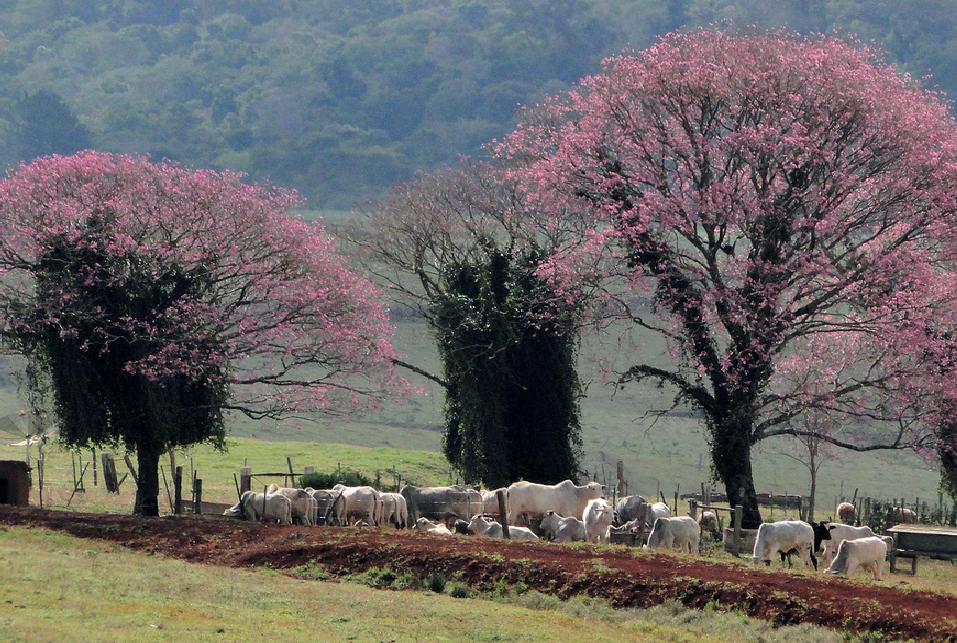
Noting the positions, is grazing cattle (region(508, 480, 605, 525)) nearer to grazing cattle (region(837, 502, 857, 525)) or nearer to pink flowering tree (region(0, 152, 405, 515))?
pink flowering tree (region(0, 152, 405, 515))

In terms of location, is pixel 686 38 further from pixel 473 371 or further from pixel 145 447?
pixel 145 447

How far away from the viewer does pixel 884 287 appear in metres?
33.4

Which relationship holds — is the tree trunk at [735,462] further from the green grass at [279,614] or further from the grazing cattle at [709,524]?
the green grass at [279,614]

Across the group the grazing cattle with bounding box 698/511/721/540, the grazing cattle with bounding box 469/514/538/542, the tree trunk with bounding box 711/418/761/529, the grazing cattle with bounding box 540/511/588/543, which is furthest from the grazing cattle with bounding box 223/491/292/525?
the tree trunk with bounding box 711/418/761/529

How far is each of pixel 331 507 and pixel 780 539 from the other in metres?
12.3

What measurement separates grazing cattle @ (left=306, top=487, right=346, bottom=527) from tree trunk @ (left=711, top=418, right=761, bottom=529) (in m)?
10.8

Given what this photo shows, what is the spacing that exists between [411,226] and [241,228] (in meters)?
18.1

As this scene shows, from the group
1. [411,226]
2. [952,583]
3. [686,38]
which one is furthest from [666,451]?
[952,583]

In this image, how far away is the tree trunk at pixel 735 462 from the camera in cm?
3456

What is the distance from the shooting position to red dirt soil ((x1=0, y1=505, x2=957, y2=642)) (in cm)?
1922

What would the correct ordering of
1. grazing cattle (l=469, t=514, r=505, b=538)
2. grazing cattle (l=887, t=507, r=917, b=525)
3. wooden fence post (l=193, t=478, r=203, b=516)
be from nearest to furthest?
grazing cattle (l=469, t=514, r=505, b=538), wooden fence post (l=193, t=478, r=203, b=516), grazing cattle (l=887, t=507, r=917, b=525)

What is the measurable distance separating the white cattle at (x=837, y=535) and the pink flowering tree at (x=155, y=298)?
1619cm

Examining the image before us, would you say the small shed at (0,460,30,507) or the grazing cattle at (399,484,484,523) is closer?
the grazing cattle at (399,484,484,523)

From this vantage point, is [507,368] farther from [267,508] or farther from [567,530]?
[567,530]
